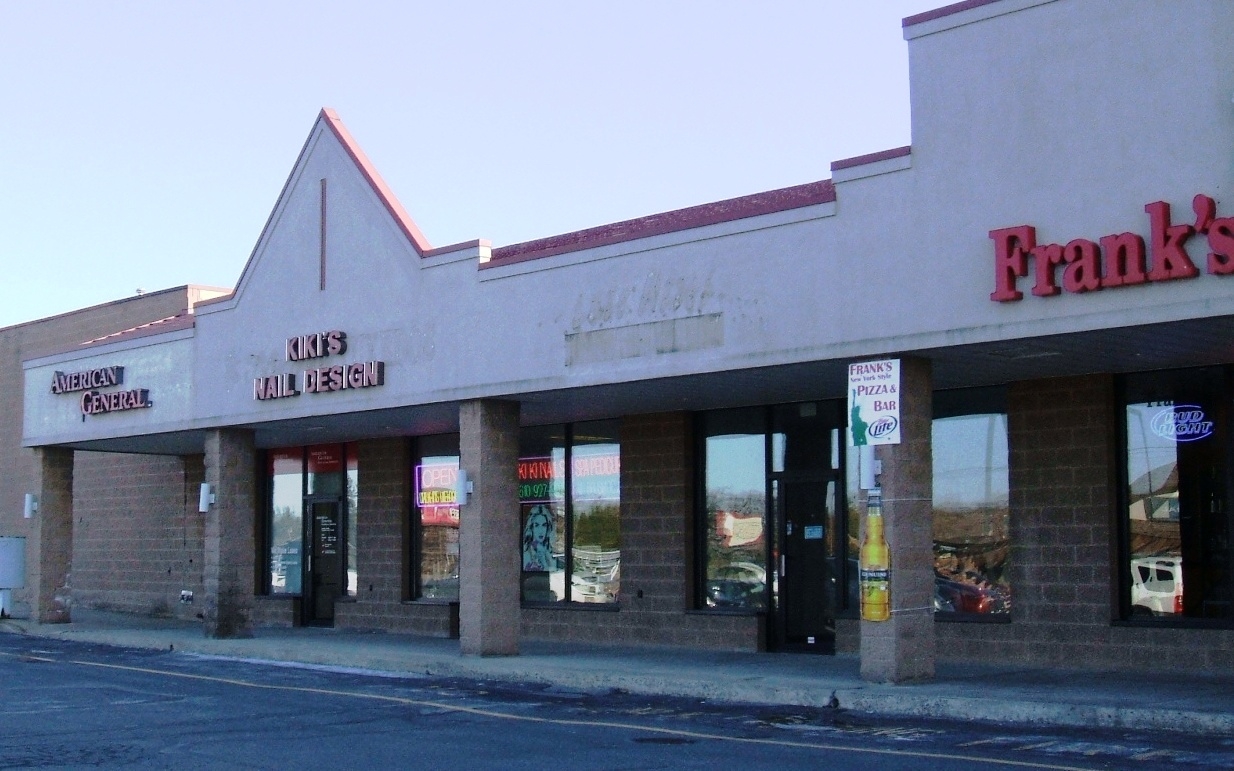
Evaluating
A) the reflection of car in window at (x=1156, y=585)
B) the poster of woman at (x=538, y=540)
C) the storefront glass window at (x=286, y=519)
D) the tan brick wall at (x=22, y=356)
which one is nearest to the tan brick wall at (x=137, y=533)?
the tan brick wall at (x=22, y=356)

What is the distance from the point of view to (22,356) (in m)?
36.0

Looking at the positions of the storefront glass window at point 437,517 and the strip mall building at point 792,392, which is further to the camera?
the storefront glass window at point 437,517

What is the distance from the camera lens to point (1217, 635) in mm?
15586

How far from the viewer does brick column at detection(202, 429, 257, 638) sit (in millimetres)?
23812

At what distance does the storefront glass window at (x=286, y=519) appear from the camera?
2823 centimetres

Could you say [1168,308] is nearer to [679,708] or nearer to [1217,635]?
[1217,635]

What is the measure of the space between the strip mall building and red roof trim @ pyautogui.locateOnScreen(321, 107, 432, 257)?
0.06m

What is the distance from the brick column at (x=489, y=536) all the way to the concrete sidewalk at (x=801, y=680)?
46 cm

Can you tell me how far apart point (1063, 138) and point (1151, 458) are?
15.1ft

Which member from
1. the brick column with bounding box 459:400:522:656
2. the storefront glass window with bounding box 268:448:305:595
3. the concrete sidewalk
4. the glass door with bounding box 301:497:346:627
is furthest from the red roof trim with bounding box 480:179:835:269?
the storefront glass window with bounding box 268:448:305:595

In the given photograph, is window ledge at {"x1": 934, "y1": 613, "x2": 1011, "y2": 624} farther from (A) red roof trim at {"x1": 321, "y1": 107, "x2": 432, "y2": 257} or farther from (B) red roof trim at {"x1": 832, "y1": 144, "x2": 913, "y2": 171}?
(A) red roof trim at {"x1": 321, "y1": 107, "x2": 432, "y2": 257}

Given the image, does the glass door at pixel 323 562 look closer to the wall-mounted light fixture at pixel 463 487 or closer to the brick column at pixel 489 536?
the brick column at pixel 489 536

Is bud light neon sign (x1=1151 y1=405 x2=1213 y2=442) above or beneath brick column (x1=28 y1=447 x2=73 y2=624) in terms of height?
above

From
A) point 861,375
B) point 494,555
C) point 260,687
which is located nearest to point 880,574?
point 861,375
